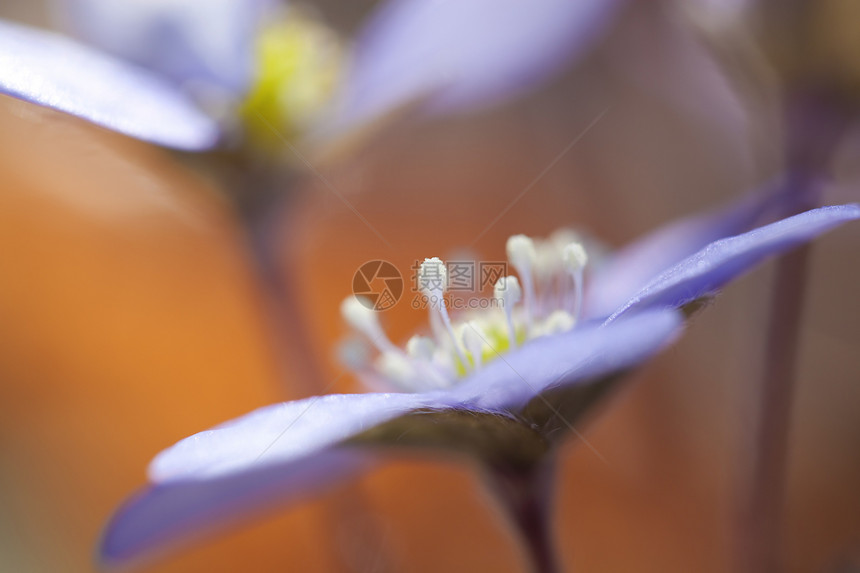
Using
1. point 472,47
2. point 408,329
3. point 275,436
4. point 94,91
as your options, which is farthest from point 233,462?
point 408,329

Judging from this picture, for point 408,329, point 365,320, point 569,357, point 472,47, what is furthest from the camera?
point 408,329

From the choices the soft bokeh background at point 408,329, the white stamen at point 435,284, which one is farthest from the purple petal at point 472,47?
the white stamen at point 435,284

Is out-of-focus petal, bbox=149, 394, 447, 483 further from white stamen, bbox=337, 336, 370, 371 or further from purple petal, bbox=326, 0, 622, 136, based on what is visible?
purple petal, bbox=326, 0, 622, 136

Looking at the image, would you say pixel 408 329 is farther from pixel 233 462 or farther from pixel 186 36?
pixel 233 462

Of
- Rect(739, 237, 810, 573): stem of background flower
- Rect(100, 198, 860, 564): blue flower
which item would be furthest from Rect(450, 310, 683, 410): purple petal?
Rect(739, 237, 810, 573): stem of background flower

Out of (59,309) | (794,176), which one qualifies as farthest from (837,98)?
(59,309)

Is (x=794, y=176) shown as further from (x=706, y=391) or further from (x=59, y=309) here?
(x=59, y=309)

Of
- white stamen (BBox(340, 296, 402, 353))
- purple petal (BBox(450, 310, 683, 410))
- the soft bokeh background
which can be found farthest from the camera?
the soft bokeh background
